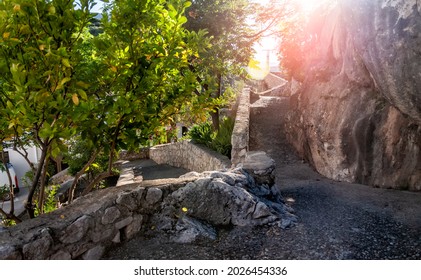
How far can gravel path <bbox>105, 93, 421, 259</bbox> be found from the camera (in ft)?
11.9

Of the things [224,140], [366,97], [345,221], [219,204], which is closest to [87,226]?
[219,204]

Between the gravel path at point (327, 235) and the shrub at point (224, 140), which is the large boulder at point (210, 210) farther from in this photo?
the shrub at point (224, 140)

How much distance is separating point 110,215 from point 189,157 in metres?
9.04

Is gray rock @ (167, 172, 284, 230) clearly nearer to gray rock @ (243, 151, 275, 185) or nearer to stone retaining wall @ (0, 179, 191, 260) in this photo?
stone retaining wall @ (0, 179, 191, 260)

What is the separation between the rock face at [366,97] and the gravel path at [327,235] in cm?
60

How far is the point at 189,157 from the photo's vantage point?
1268cm

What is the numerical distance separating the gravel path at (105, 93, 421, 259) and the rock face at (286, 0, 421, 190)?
0.60 meters

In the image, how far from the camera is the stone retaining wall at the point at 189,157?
964 centimetres

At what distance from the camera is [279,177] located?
706cm

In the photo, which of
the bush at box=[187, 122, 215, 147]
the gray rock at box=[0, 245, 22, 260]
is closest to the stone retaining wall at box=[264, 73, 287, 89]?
the bush at box=[187, 122, 215, 147]

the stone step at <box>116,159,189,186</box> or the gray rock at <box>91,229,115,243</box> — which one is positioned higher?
the gray rock at <box>91,229,115,243</box>

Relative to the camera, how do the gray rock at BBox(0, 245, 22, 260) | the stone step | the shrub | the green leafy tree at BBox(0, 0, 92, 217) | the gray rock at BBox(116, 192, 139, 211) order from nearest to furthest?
the green leafy tree at BBox(0, 0, 92, 217) < the gray rock at BBox(0, 245, 22, 260) < the gray rock at BBox(116, 192, 139, 211) < the shrub < the stone step

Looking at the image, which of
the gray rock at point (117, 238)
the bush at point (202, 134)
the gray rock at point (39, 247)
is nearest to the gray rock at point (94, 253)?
the gray rock at point (117, 238)
